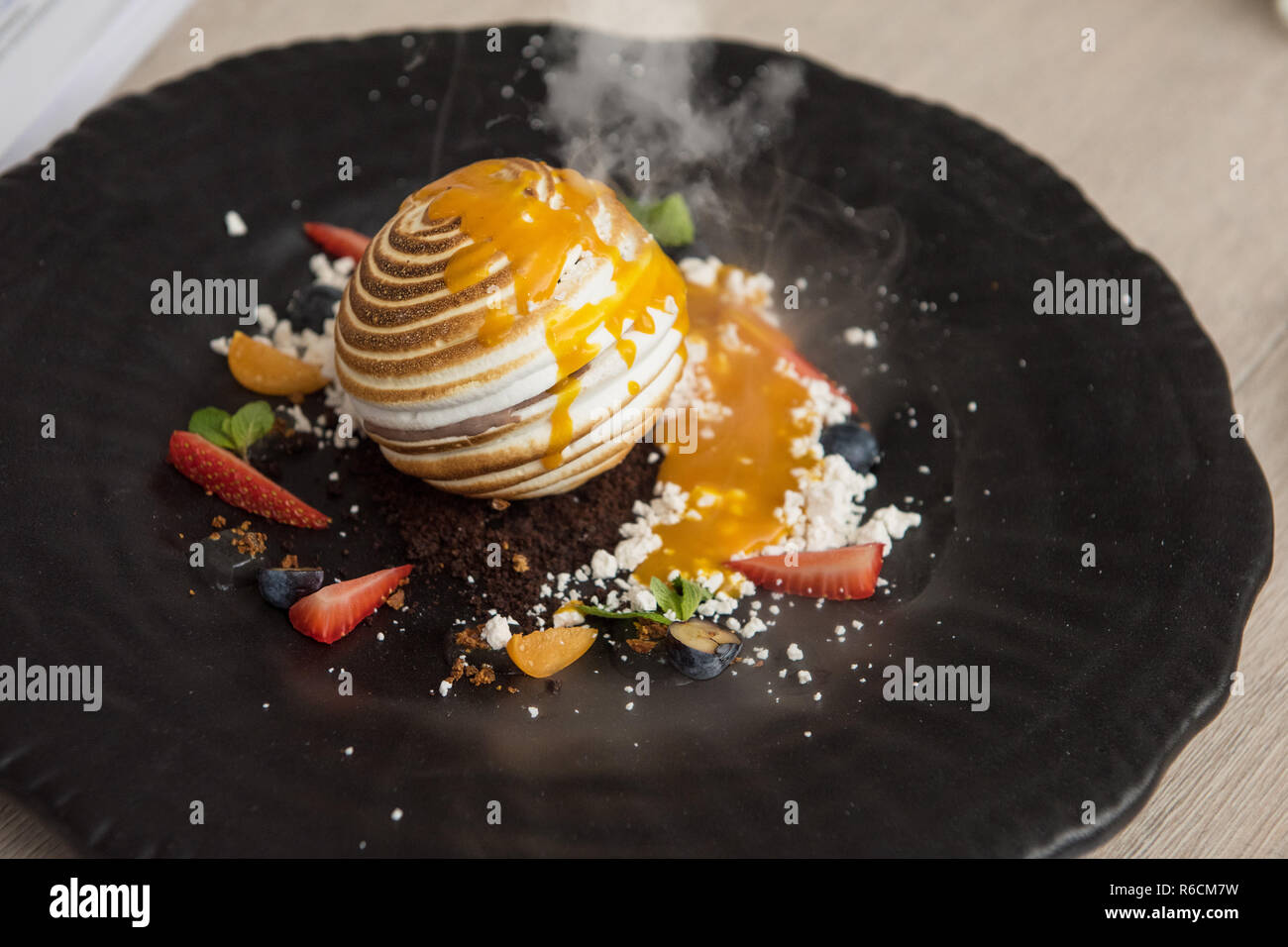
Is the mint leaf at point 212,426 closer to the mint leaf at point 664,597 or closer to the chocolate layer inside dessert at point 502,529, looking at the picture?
the chocolate layer inside dessert at point 502,529

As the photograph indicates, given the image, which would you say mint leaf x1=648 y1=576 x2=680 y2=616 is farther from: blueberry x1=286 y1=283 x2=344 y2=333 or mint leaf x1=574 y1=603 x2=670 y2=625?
blueberry x1=286 y1=283 x2=344 y2=333

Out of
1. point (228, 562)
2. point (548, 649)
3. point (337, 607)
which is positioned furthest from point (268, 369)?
point (548, 649)

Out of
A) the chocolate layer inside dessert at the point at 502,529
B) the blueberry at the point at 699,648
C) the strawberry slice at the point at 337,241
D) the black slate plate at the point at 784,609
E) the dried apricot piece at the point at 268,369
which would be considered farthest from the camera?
the strawberry slice at the point at 337,241

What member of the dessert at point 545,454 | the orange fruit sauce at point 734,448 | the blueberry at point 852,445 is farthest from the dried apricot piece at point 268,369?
the blueberry at point 852,445

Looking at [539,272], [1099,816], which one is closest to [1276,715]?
[1099,816]

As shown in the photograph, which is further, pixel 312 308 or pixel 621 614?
pixel 312 308

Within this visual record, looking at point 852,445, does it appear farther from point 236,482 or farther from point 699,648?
point 236,482
